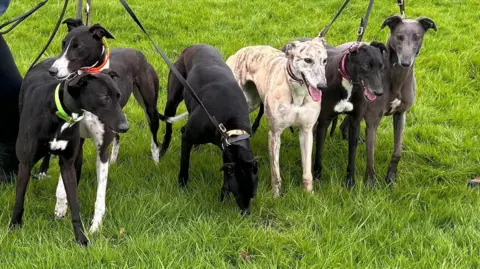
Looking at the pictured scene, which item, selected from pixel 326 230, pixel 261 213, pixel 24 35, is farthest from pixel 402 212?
pixel 24 35

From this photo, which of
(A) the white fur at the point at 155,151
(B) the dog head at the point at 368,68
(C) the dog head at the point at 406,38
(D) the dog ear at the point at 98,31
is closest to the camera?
(D) the dog ear at the point at 98,31

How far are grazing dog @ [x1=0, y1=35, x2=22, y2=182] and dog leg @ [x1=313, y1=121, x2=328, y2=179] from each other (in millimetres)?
2735

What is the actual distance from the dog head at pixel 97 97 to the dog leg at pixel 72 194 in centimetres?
59

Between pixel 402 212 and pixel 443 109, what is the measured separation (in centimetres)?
269

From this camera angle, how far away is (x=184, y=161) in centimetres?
477

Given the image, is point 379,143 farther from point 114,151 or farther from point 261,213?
point 114,151

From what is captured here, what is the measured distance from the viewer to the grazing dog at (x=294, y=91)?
4.43m

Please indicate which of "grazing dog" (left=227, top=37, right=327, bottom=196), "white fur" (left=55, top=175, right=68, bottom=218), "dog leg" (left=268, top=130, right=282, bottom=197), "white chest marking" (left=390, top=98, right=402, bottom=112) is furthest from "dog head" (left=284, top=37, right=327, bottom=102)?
"white fur" (left=55, top=175, right=68, bottom=218)

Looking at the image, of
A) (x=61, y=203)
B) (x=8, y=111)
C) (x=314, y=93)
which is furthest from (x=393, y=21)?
(x=8, y=111)

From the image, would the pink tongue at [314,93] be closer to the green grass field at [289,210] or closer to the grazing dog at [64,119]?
the green grass field at [289,210]

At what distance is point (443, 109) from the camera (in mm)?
6480

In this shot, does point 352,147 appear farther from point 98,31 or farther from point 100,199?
point 98,31

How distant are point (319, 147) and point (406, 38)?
4.14 ft

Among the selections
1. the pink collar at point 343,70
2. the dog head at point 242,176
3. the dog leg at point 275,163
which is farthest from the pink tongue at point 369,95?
the dog head at point 242,176
